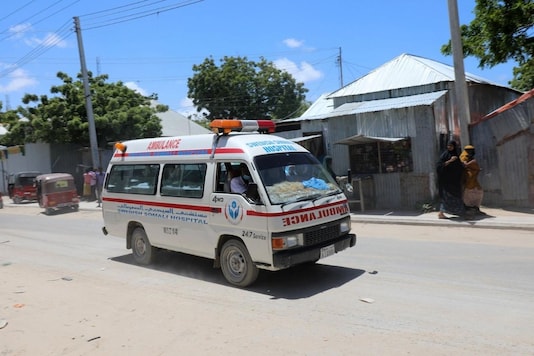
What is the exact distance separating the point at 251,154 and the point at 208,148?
36.1 inches

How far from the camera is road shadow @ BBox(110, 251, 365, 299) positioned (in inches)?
250

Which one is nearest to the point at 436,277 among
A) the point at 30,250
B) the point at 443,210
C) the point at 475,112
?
the point at 443,210

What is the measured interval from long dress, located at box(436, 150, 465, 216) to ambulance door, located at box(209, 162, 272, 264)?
705 cm

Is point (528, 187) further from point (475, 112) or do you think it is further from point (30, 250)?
point (30, 250)

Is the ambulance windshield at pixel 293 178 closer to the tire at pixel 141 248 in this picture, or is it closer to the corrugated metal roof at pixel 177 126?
the tire at pixel 141 248

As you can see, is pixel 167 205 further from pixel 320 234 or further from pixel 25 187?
pixel 25 187

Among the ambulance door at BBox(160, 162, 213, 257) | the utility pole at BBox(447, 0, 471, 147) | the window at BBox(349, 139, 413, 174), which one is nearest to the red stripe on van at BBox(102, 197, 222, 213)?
the ambulance door at BBox(160, 162, 213, 257)

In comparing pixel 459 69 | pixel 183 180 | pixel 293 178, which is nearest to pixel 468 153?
pixel 459 69

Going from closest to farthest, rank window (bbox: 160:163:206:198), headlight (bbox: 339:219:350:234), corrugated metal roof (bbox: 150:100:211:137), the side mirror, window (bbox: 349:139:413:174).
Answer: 1. the side mirror
2. headlight (bbox: 339:219:350:234)
3. window (bbox: 160:163:206:198)
4. window (bbox: 349:139:413:174)
5. corrugated metal roof (bbox: 150:100:211:137)

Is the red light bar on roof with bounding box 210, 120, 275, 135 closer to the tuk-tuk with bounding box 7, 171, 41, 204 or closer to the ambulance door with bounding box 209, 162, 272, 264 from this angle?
the ambulance door with bounding box 209, 162, 272, 264

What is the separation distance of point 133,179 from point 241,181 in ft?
9.22

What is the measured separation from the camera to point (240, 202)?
6.36m

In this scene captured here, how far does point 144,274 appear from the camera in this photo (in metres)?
7.86

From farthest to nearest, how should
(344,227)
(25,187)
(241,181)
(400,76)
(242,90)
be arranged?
(242,90), (25,187), (400,76), (344,227), (241,181)
